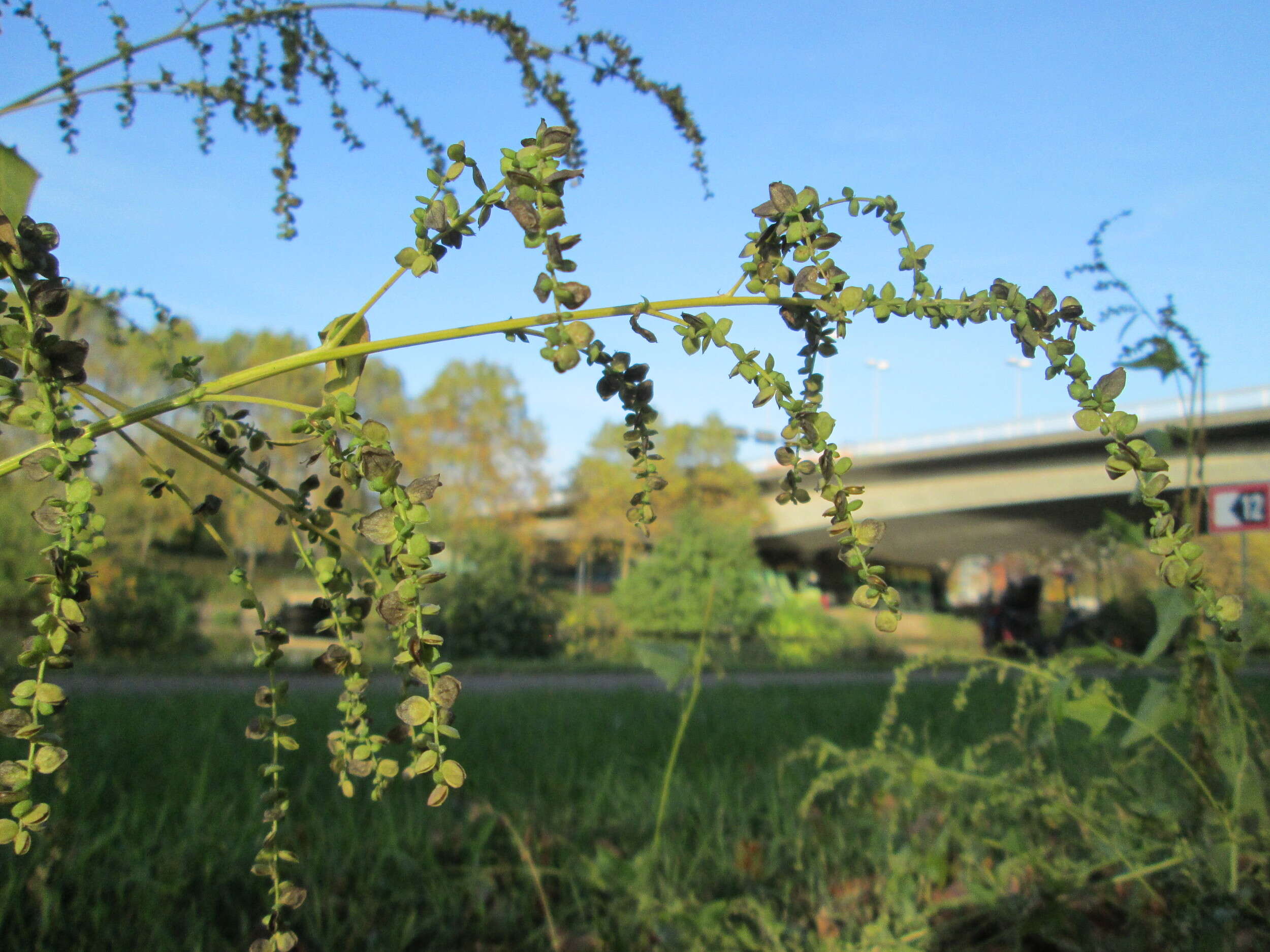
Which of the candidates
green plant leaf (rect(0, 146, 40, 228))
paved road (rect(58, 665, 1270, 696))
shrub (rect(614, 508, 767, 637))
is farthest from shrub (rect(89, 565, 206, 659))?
green plant leaf (rect(0, 146, 40, 228))

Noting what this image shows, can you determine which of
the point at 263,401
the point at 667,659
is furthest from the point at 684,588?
the point at 263,401

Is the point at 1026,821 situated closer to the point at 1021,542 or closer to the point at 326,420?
the point at 326,420

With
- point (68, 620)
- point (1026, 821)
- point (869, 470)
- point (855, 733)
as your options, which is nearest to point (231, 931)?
point (68, 620)

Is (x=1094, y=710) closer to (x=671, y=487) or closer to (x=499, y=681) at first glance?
(x=499, y=681)

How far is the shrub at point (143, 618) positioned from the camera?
13.0m

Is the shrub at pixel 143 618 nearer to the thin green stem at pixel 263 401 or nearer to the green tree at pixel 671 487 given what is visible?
the thin green stem at pixel 263 401

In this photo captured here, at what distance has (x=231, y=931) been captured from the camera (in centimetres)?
222

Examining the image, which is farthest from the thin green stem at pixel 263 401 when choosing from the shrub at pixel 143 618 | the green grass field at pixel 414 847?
the shrub at pixel 143 618

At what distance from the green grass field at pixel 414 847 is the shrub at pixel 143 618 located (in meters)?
9.47

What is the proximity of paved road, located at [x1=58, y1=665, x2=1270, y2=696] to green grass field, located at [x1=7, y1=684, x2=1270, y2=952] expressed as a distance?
10.0ft

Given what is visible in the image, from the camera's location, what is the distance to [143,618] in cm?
1338

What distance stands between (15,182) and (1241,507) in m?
4.41

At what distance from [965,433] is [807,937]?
25598 mm

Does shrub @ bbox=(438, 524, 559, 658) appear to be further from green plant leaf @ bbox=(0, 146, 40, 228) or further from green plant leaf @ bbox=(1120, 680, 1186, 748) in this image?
green plant leaf @ bbox=(0, 146, 40, 228)
